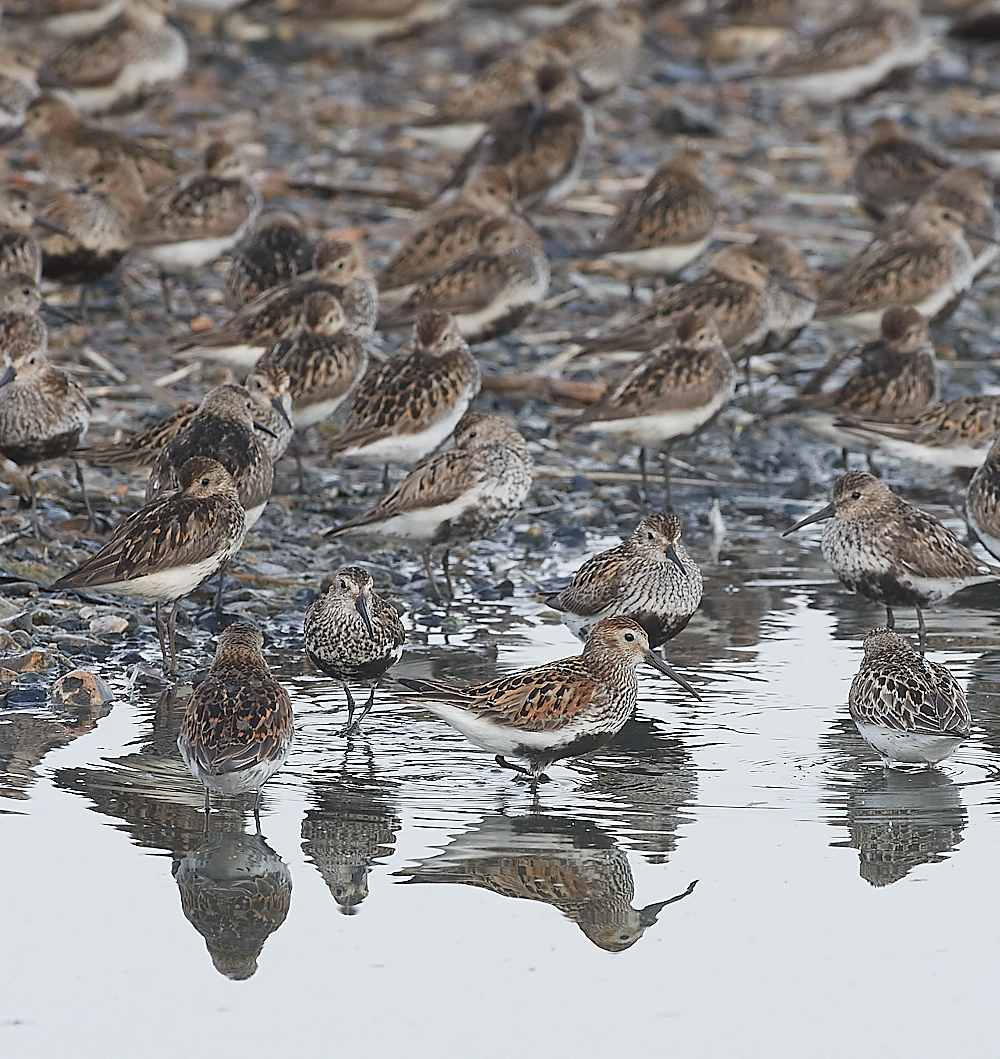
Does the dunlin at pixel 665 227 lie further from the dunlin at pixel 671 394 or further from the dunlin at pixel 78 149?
the dunlin at pixel 78 149

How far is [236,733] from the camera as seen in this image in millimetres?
5910

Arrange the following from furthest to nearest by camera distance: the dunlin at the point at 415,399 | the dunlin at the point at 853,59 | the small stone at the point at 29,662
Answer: the dunlin at the point at 853,59 → the dunlin at the point at 415,399 → the small stone at the point at 29,662

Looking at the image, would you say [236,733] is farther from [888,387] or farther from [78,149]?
[78,149]

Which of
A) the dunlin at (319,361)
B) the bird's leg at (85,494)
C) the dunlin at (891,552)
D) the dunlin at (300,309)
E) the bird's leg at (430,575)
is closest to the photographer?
the dunlin at (891,552)

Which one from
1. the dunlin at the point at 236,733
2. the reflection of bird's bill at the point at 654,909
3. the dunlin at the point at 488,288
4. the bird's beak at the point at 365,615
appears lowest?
the reflection of bird's bill at the point at 654,909

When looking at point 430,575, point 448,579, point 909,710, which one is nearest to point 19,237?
point 430,575

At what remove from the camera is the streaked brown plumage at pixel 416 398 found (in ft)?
31.8

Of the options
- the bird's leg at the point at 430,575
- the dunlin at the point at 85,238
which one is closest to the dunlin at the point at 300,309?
the dunlin at the point at 85,238

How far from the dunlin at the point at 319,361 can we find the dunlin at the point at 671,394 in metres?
1.37

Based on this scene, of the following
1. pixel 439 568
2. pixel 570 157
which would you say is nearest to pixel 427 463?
pixel 439 568

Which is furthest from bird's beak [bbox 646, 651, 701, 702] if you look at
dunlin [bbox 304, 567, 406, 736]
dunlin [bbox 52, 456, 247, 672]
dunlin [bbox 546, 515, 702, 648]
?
dunlin [bbox 52, 456, 247, 672]

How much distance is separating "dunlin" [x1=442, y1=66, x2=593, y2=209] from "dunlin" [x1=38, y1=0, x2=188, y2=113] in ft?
10.5

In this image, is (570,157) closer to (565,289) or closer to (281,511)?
(565,289)

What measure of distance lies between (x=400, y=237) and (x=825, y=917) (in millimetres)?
10166
